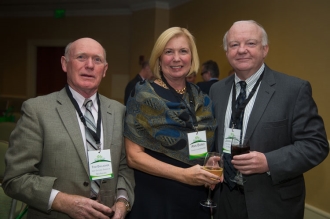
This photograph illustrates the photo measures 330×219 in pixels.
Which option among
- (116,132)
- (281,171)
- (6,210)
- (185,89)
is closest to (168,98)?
(185,89)

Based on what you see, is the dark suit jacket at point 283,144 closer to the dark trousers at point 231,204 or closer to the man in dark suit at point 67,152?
the dark trousers at point 231,204

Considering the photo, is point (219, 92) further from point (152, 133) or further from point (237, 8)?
point (237, 8)

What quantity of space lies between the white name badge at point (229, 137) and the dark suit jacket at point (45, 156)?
2.31 ft

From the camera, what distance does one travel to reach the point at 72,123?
5.35 ft

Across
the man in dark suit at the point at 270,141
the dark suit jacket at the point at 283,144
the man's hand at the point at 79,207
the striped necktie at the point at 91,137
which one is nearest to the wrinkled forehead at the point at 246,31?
the man in dark suit at the point at 270,141

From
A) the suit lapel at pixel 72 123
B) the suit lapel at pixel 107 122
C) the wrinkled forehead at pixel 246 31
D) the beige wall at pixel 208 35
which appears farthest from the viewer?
the beige wall at pixel 208 35

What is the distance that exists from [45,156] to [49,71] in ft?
29.8

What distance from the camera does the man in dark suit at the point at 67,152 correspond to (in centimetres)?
152

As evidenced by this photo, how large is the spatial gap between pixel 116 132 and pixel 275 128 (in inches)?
35.6

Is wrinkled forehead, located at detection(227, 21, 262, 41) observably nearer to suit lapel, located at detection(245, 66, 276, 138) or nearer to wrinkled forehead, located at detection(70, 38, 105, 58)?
suit lapel, located at detection(245, 66, 276, 138)

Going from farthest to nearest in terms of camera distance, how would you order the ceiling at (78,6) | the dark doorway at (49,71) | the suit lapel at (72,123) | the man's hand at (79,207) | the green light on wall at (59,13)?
the dark doorway at (49,71), the green light on wall at (59,13), the ceiling at (78,6), the suit lapel at (72,123), the man's hand at (79,207)

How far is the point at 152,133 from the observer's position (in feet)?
6.11

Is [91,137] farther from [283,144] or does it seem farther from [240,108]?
[283,144]

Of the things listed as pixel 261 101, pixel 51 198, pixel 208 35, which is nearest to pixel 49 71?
pixel 208 35
